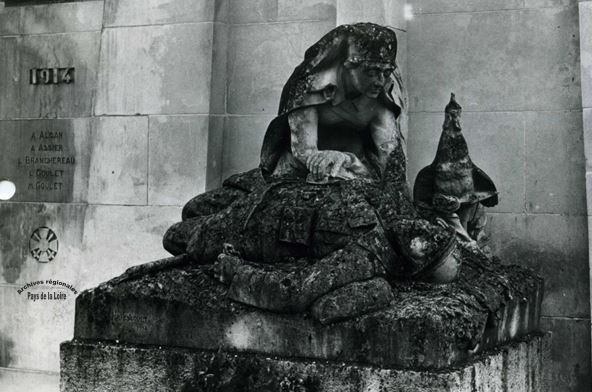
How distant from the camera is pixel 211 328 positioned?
23.1 feet

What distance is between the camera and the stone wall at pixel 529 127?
9.04 meters

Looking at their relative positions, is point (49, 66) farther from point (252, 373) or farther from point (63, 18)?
point (252, 373)

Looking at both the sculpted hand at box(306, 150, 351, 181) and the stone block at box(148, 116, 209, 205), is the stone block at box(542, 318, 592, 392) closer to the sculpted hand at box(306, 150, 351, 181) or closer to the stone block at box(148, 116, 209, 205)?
the sculpted hand at box(306, 150, 351, 181)

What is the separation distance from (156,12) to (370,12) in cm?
221

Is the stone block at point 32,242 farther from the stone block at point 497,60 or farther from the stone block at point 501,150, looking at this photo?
the stone block at point 501,150

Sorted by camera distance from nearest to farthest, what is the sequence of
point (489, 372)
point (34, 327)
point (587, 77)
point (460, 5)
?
1. point (489, 372)
2. point (587, 77)
3. point (460, 5)
4. point (34, 327)

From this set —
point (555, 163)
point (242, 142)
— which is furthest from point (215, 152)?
point (555, 163)

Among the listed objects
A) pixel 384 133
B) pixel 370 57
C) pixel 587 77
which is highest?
pixel 587 77

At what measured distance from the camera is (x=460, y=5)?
960 cm

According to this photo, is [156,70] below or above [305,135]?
above

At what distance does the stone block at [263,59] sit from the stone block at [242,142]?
0.31ft

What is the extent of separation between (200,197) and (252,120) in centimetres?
183

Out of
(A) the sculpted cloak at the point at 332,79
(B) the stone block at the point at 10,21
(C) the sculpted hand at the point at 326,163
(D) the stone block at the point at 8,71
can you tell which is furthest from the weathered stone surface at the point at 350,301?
(B) the stone block at the point at 10,21

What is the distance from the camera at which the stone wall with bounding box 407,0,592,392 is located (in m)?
9.04
